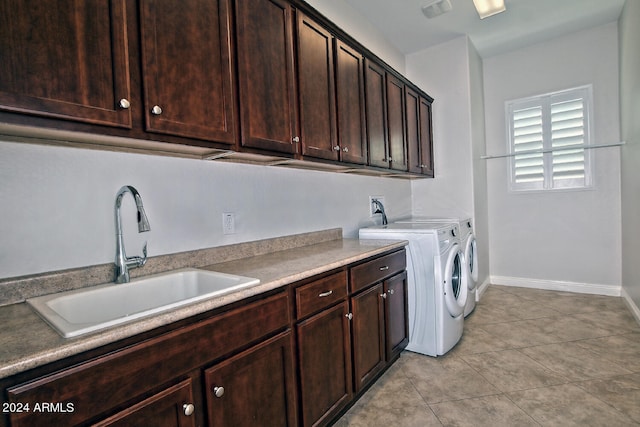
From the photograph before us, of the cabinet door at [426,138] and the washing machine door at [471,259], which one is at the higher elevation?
the cabinet door at [426,138]

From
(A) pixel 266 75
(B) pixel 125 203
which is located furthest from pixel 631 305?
(B) pixel 125 203

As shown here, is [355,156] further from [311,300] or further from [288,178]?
[311,300]

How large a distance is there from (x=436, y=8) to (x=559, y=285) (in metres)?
3.43

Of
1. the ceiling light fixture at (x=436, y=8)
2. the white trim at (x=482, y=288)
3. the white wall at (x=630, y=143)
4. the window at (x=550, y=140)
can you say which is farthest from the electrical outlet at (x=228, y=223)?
the window at (x=550, y=140)

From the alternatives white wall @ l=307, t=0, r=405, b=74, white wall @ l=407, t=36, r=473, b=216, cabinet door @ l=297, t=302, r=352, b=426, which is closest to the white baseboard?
white wall @ l=407, t=36, r=473, b=216

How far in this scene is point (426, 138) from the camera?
11.3ft

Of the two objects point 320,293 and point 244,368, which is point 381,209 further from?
point 244,368

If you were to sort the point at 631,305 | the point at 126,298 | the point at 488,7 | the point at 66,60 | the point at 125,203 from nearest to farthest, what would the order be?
the point at 66,60 → the point at 126,298 → the point at 125,203 → the point at 488,7 → the point at 631,305

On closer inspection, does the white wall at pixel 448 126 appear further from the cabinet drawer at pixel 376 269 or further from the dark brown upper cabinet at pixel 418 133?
the cabinet drawer at pixel 376 269

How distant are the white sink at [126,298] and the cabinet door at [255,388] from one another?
266mm

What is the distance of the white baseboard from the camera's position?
3.54m

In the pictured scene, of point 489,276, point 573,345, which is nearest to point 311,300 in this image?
point 573,345

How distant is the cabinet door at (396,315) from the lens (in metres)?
2.06

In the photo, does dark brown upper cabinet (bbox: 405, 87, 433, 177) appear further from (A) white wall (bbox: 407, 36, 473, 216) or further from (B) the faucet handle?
(B) the faucet handle
